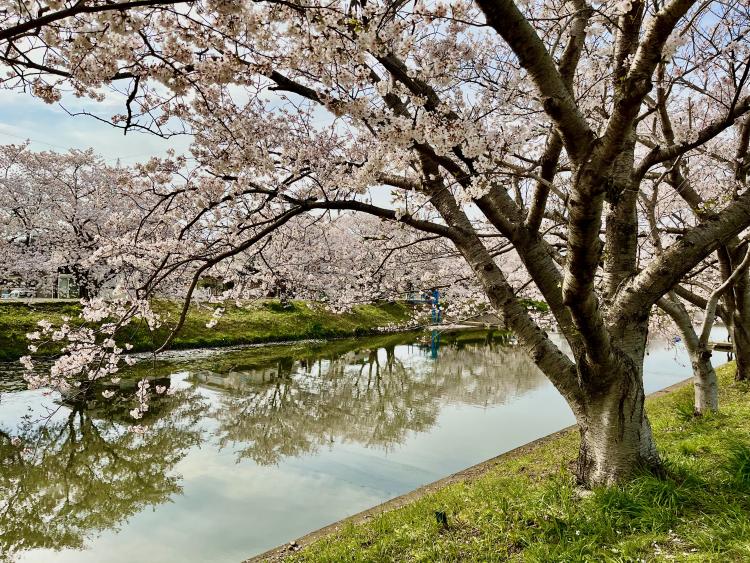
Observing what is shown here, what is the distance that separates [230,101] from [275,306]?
20128 mm

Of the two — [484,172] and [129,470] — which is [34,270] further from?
[484,172]

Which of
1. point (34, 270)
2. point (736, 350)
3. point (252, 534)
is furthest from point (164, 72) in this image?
point (34, 270)

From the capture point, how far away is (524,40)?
2.65 meters

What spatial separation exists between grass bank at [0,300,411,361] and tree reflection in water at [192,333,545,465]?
2520 millimetres

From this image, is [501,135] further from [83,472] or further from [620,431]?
[83,472]

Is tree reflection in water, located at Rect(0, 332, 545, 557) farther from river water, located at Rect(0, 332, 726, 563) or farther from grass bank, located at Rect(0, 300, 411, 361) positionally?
grass bank, located at Rect(0, 300, 411, 361)

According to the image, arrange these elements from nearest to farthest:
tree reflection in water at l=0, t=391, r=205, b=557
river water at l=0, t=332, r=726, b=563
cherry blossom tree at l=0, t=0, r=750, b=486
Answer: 1. cherry blossom tree at l=0, t=0, r=750, b=486
2. river water at l=0, t=332, r=726, b=563
3. tree reflection in water at l=0, t=391, r=205, b=557

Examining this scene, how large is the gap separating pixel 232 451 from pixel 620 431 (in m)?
6.84

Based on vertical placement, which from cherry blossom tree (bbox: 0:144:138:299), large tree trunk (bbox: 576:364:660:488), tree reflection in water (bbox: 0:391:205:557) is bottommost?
tree reflection in water (bbox: 0:391:205:557)

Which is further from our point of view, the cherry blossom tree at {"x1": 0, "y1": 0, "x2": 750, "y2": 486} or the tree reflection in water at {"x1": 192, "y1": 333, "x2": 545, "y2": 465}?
the tree reflection in water at {"x1": 192, "y1": 333, "x2": 545, "y2": 465}

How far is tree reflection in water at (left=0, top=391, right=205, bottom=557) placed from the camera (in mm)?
6129

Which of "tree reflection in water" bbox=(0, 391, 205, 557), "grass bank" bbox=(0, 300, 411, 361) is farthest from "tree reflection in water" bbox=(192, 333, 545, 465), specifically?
"grass bank" bbox=(0, 300, 411, 361)

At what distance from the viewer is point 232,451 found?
8586 mm

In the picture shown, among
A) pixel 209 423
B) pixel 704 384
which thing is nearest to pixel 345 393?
pixel 209 423
